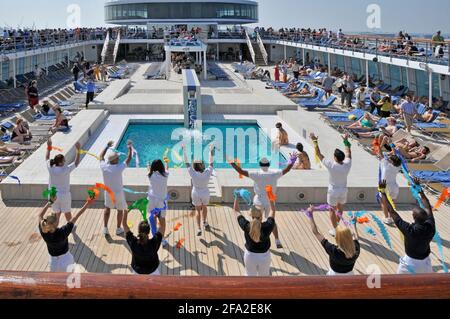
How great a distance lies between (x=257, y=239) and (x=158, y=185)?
2.19 metres

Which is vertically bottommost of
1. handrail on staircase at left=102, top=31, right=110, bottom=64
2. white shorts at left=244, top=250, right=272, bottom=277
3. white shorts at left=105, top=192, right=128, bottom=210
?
white shorts at left=244, top=250, right=272, bottom=277

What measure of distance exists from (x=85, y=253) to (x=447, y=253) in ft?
15.2

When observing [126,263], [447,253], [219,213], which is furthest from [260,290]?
[219,213]

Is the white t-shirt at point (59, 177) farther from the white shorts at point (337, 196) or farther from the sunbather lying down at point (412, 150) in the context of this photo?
the sunbather lying down at point (412, 150)

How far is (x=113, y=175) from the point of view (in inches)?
244

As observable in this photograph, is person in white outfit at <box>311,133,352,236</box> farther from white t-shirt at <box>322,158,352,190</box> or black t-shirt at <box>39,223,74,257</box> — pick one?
black t-shirt at <box>39,223,74,257</box>

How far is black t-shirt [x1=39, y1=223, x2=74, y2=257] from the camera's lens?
165 inches

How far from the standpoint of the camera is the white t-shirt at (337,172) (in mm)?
6262

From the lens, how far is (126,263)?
577cm

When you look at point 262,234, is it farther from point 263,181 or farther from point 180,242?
point 180,242

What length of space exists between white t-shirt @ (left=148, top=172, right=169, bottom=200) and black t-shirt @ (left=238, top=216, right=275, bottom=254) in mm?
2001

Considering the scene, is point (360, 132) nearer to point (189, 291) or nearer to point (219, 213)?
point (219, 213)

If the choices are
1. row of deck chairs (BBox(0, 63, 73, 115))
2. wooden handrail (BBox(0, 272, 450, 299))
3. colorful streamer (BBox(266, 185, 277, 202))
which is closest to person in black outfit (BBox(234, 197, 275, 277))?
colorful streamer (BBox(266, 185, 277, 202))

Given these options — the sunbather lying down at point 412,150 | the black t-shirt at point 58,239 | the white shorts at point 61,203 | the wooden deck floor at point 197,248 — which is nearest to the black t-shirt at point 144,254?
the black t-shirt at point 58,239
